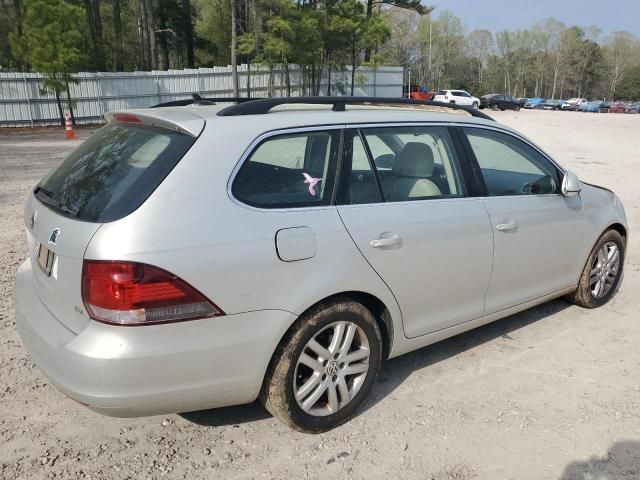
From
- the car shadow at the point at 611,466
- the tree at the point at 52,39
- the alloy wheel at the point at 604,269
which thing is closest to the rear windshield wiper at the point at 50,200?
the car shadow at the point at 611,466

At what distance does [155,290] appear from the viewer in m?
2.30

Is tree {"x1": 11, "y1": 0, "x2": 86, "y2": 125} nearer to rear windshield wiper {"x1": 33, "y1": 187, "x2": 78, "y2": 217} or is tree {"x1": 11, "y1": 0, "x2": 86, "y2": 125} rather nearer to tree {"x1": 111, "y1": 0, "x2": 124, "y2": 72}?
tree {"x1": 111, "y1": 0, "x2": 124, "y2": 72}

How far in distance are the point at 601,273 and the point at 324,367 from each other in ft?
9.67

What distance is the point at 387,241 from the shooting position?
2.95m

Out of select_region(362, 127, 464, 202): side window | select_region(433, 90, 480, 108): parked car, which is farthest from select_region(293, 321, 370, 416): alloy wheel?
select_region(433, 90, 480, 108): parked car

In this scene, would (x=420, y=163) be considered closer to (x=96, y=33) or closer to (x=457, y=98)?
(x=96, y=33)

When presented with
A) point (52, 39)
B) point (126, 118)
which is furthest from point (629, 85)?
→ point (126, 118)

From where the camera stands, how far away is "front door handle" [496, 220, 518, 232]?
3535 millimetres

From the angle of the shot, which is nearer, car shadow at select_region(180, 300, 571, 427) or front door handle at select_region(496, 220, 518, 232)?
car shadow at select_region(180, 300, 571, 427)

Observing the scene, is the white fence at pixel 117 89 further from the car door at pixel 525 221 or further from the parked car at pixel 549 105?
the parked car at pixel 549 105

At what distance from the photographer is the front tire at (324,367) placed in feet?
8.91

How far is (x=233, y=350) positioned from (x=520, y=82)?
104m

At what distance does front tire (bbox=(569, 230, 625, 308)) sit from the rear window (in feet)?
11.4

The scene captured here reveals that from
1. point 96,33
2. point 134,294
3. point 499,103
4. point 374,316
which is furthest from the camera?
point 499,103
